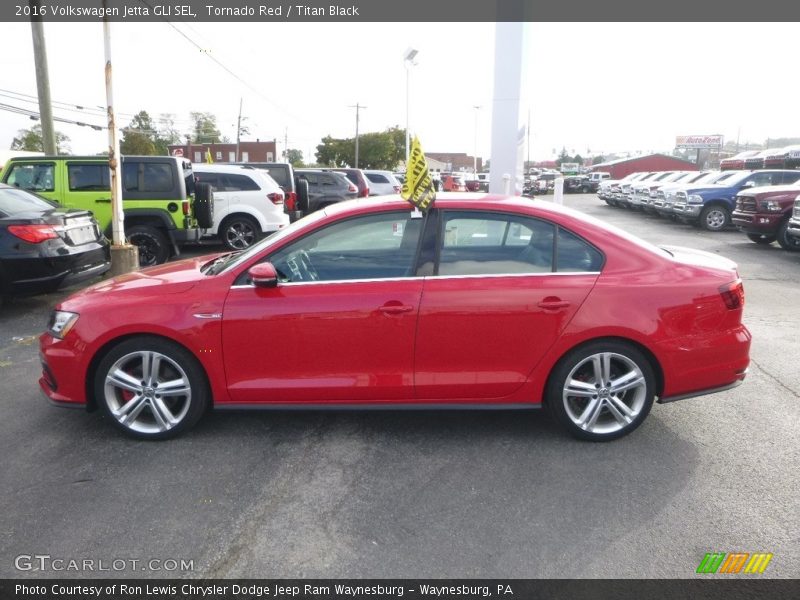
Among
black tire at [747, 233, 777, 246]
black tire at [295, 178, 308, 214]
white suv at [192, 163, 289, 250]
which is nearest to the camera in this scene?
white suv at [192, 163, 289, 250]

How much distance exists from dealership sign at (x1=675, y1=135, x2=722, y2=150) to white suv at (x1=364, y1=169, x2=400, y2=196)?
247ft

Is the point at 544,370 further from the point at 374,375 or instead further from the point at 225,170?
the point at 225,170

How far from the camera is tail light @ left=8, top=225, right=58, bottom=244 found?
22.1 ft

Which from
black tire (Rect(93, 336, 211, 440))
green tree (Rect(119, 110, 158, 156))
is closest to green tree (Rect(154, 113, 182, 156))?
green tree (Rect(119, 110, 158, 156))

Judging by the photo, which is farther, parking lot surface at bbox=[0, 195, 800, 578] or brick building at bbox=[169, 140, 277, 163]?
brick building at bbox=[169, 140, 277, 163]

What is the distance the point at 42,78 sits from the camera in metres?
13.2

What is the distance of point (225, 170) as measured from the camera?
12422 mm

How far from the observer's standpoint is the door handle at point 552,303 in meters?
3.77

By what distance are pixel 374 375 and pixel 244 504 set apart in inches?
42.1

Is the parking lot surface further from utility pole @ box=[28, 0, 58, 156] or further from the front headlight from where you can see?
utility pole @ box=[28, 0, 58, 156]

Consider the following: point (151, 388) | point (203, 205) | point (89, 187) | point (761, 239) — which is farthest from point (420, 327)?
point (761, 239)
